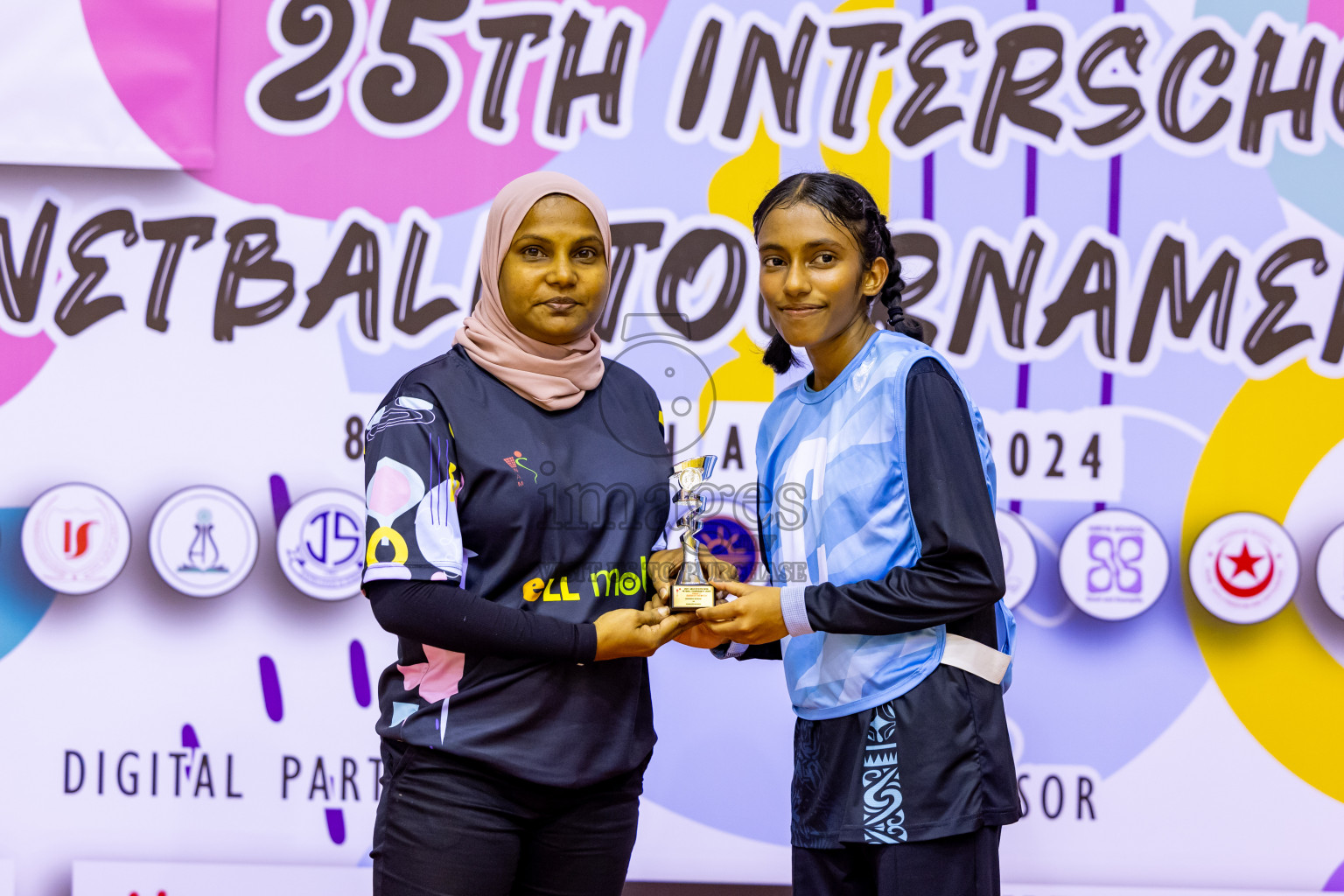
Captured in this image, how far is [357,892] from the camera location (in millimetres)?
2648

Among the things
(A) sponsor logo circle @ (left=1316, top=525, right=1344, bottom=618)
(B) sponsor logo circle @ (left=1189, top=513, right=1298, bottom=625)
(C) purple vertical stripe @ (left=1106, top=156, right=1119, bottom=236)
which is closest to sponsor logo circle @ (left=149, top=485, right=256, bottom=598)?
(C) purple vertical stripe @ (left=1106, top=156, right=1119, bottom=236)

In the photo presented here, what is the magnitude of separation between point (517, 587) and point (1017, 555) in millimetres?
1484

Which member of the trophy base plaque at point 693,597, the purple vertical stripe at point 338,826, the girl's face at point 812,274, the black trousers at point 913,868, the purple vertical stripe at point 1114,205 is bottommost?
the purple vertical stripe at point 338,826

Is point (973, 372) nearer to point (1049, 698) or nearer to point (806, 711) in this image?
point (1049, 698)

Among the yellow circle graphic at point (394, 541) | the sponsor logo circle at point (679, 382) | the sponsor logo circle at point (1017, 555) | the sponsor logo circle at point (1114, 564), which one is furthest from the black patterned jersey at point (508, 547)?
the sponsor logo circle at point (1114, 564)

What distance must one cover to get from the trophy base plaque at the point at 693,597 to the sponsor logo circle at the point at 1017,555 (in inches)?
48.5

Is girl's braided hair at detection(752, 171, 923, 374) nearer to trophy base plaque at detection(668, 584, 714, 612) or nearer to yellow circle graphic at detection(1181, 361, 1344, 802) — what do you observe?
trophy base plaque at detection(668, 584, 714, 612)

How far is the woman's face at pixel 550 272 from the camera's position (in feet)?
5.48

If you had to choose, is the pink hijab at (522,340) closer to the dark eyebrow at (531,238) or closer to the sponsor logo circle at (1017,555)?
the dark eyebrow at (531,238)

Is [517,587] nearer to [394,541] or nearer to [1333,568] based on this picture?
[394,541]

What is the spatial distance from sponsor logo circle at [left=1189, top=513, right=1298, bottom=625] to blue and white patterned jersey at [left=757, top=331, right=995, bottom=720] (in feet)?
4.16

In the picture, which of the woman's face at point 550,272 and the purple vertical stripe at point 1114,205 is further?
the purple vertical stripe at point 1114,205

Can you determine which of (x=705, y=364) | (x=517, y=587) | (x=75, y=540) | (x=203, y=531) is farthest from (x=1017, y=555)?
(x=75, y=540)

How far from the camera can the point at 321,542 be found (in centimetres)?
263
